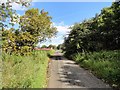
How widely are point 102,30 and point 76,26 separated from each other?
6376mm

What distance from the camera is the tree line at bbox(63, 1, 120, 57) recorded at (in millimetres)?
32750

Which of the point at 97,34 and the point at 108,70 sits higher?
the point at 97,34

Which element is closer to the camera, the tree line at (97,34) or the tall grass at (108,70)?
the tall grass at (108,70)

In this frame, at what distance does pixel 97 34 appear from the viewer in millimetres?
35969

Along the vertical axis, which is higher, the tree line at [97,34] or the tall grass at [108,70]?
the tree line at [97,34]

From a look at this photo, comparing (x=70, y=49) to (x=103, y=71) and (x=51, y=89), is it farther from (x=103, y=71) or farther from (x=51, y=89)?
(x=51, y=89)

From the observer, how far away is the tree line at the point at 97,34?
3275 cm

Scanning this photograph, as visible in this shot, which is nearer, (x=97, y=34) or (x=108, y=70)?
(x=108, y=70)

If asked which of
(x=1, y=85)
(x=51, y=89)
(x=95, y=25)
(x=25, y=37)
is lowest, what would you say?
(x=51, y=89)

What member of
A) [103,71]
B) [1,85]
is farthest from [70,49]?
[1,85]

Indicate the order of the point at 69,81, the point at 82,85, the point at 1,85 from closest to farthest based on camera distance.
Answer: the point at 1,85
the point at 82,85
the point at 69,81

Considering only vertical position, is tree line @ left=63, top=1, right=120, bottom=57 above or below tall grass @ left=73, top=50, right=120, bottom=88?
above

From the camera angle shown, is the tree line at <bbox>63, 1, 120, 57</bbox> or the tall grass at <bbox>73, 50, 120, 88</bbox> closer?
the tall grass at <bbox>73, 50, 120, 88</bbox>

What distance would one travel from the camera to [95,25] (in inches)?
1487
